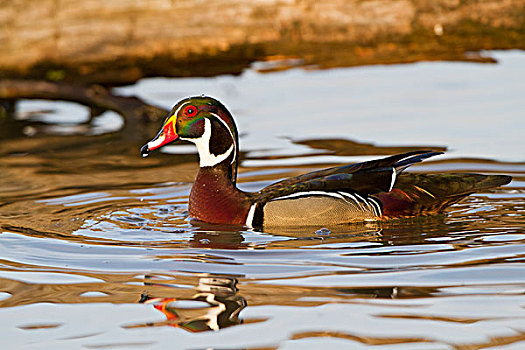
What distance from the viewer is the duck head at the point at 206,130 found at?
7.18 m

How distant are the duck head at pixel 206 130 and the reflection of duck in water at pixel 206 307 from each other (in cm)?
203

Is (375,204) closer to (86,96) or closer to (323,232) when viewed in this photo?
(323,232)

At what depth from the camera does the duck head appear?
23.6 ft

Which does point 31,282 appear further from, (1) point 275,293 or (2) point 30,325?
(1) point 275,293

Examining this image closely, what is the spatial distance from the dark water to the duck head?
21.9 inches

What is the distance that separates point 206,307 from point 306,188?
198cm

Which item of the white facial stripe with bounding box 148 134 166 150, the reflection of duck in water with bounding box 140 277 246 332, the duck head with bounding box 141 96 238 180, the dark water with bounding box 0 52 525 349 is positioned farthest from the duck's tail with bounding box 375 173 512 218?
the reflection of duck in water with bounding box 140 277 246 332

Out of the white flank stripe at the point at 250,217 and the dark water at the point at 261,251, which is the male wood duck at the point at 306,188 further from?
the dark water at the point at 261,251

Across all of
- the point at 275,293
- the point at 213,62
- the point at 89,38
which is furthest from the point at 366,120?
the point at 275,293

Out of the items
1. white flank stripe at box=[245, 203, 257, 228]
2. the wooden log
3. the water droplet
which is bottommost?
the water droplet

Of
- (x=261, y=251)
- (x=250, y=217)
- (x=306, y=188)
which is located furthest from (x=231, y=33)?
(x=261, y=251)

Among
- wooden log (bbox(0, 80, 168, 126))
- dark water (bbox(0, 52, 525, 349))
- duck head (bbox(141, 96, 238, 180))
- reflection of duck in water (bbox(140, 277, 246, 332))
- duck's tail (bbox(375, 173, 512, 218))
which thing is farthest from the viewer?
wooden log (bbox(0, 80, 168, 126))

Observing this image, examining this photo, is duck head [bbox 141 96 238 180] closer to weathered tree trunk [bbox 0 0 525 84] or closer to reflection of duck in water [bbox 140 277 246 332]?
reflection of duck in water [bbox 140 277 246 332]

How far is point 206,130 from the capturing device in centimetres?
720
